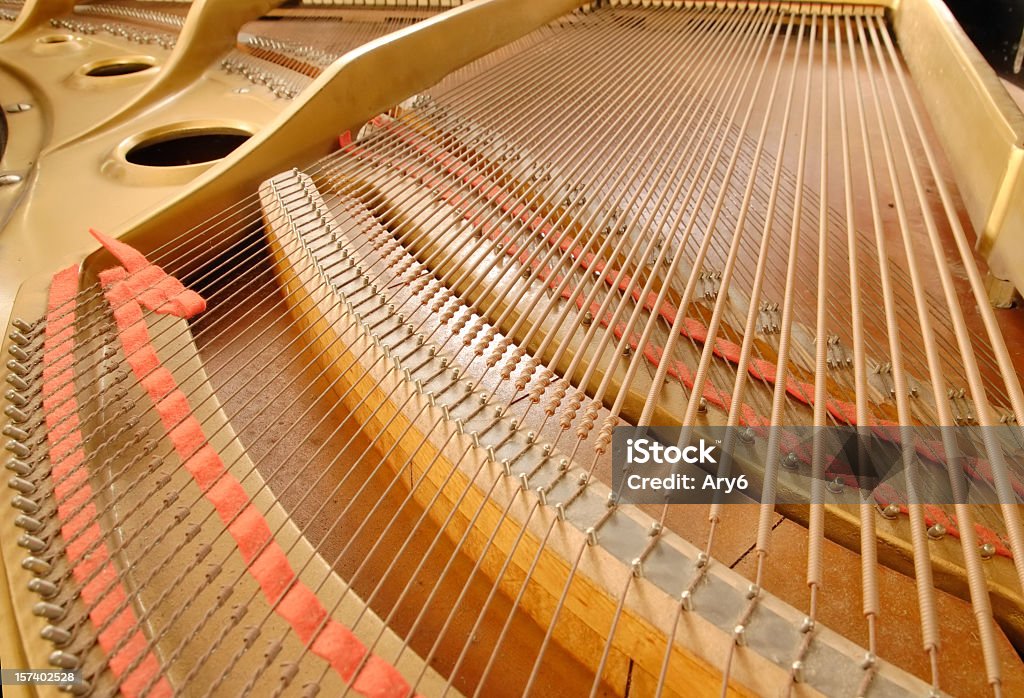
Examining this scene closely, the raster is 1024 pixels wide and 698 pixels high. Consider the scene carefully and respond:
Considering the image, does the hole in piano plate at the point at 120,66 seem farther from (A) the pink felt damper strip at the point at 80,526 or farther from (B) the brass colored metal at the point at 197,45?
(A) the pink felt damper strip at the point at 80,526

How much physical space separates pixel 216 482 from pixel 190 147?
233 cm

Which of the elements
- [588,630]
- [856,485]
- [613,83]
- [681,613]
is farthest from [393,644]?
[613,83]

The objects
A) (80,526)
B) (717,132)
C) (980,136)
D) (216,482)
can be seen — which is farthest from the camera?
(717,132)

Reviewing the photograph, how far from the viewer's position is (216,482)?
4.22ft

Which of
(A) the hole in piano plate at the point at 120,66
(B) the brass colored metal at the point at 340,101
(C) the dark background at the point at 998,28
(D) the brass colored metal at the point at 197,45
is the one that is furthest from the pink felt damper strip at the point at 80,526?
(C) the dark background at the point at 998,28

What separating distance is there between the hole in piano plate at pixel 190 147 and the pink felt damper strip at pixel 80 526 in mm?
1469

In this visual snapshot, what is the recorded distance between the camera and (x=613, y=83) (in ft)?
8.80

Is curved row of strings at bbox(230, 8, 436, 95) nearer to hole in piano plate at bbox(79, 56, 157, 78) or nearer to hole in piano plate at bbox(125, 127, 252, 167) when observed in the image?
hole in piano plate at bbox(125, 127, 252, 167)

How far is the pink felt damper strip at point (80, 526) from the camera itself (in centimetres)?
99

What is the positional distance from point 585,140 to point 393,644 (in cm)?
164

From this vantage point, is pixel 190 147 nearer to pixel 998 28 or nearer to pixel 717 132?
pixel 717 132

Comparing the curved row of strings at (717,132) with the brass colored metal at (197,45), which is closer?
the curved row of strings at (717,132)

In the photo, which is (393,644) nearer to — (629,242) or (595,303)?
(595,303)

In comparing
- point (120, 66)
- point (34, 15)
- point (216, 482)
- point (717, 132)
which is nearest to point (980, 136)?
point (717, 132)
